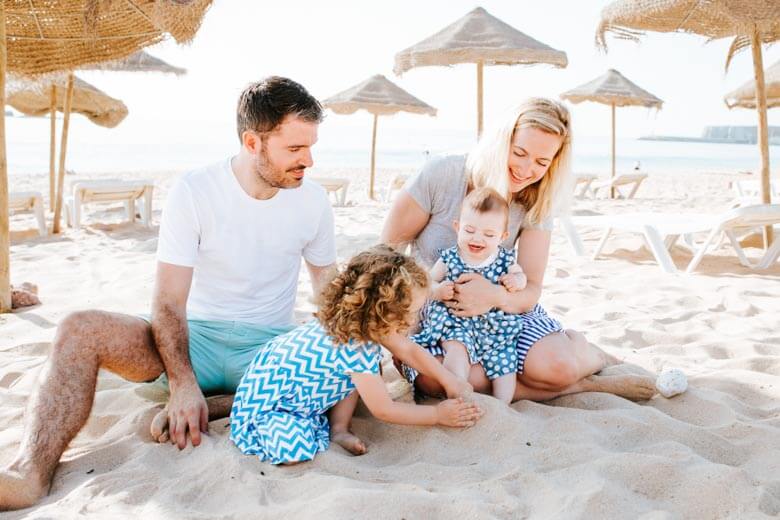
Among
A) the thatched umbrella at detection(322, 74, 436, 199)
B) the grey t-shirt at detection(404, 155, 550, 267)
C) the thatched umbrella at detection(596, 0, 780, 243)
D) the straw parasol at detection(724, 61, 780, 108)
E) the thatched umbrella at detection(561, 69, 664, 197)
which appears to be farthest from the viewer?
the thatched umbrella at detection(561, 69, 664, 197)

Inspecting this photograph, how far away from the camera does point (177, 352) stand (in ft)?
7.27

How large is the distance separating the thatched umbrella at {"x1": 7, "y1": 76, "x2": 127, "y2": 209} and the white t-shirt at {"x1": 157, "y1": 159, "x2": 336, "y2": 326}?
8503mm

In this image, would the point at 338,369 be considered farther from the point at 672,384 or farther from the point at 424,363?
the point at 672,384

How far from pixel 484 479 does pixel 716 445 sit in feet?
2.64

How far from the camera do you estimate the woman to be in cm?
250

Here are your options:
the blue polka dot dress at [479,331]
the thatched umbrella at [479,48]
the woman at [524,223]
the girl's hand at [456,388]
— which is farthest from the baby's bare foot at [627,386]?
the thatched umbrella at [479,48]

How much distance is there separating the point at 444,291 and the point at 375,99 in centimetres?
1095

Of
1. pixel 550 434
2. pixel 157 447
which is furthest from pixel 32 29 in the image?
pixel 550 434

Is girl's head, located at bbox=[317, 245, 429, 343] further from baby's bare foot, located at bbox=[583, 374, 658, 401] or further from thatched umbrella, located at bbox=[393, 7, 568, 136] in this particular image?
thatched umbrella, located at bbox=[393, 7, 568, 136]

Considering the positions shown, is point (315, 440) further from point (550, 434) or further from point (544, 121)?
point (544, 121)

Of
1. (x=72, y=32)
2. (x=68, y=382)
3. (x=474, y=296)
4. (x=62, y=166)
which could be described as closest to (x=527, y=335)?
(x=474, y=296)

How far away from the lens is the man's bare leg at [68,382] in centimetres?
180

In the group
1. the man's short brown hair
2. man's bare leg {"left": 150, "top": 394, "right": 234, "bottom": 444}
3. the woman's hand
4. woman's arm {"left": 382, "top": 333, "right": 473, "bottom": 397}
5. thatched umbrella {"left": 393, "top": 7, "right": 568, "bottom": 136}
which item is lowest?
man's bare leg {"left": 150, "top": 394, "right": 234, "bottom": 444}

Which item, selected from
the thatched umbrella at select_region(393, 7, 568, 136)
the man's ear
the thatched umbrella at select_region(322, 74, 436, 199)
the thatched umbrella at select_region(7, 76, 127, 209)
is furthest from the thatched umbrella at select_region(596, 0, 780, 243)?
the thatched umbrella at select_region(7, 76, 127, 209)
